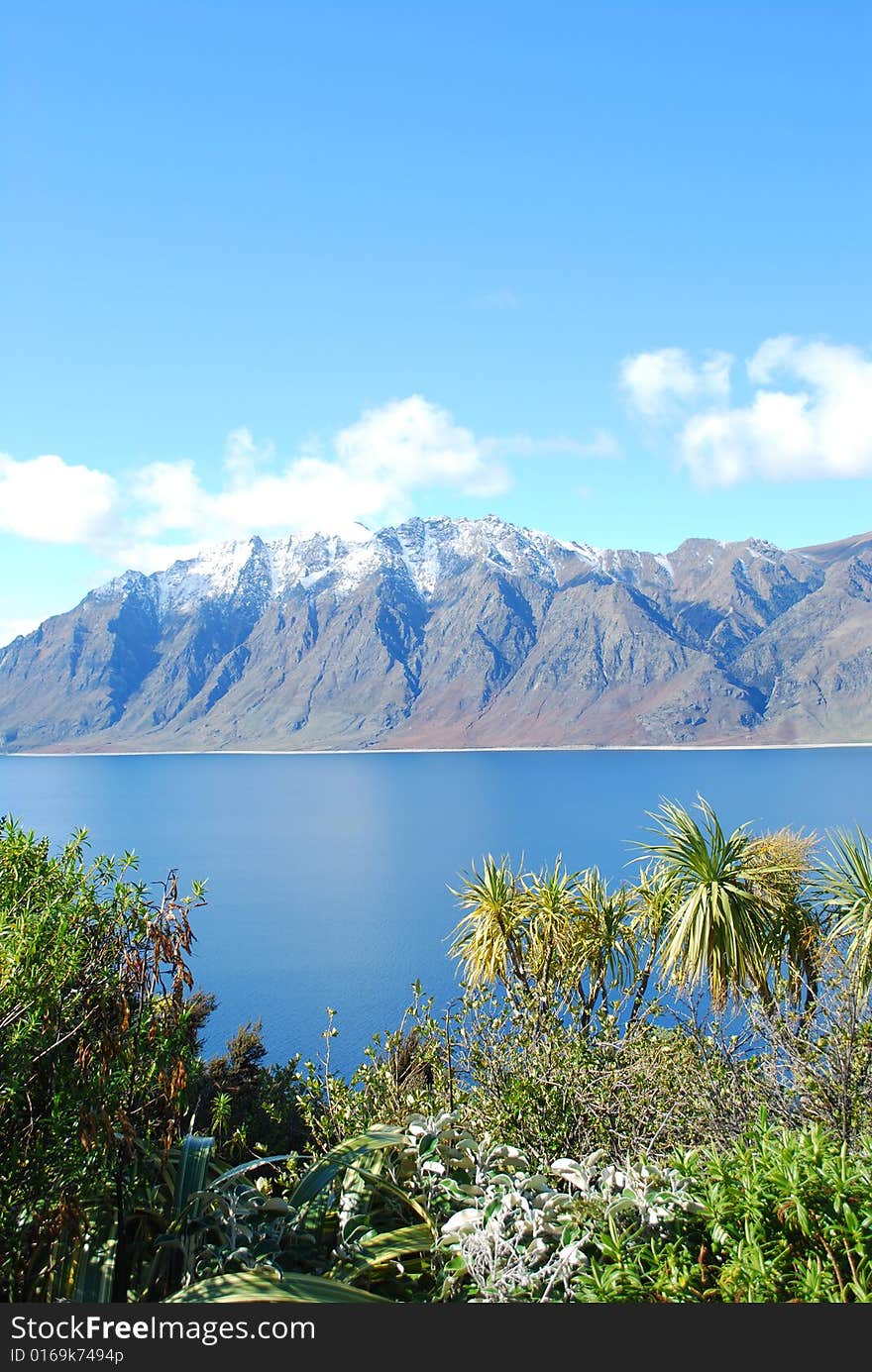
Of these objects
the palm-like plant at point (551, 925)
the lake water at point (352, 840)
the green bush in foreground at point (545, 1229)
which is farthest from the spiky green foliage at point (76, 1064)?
the palm-like plant at point (551, 925)

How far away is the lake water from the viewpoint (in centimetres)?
4841

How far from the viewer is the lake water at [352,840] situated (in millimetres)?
48406

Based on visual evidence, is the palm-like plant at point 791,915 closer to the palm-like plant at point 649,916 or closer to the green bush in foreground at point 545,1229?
the palm-like plant at point 649,916

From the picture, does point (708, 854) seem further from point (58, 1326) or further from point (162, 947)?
point (58, 1326)

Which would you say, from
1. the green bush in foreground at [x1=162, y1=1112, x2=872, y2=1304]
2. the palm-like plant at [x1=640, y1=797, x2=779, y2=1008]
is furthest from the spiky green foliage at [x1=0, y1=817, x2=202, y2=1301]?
the palm-like plant at [x1=640, y1=797, x2=779, y2=1008]

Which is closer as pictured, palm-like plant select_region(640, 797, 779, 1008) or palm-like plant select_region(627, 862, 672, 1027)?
palm-like plant select_region(640, 797, 779, 1008)

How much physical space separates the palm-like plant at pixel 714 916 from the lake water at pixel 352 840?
6902 millimetres

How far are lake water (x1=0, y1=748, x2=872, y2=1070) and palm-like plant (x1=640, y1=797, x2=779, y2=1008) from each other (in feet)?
22.6

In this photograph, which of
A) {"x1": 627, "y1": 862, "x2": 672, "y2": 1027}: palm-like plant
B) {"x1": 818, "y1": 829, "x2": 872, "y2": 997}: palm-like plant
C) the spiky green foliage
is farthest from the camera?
{"x1": 627, "y1": 862, "x2": 672, "y2": 1027}: palm-like plant

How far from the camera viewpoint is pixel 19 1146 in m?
3.65

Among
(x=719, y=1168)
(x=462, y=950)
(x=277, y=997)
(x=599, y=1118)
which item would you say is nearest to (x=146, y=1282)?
(x=719, y=1168)

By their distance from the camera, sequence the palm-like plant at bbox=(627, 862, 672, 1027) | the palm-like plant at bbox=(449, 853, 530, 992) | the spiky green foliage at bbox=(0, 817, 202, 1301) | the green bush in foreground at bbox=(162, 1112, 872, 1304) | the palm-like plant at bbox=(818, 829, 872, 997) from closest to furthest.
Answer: the green bush in foreground at bbox=(162, 1112, 872, 1304)
the spiky green foliage at bbox=(0, 817, 202, 1301)
the palm-like plant at bbox=(818, 829, 872, 997)
the palm-like plant at bbox=(627, 862, 672, 1027)
the palm-like plant at bbox=(449, 853, 530, 992)

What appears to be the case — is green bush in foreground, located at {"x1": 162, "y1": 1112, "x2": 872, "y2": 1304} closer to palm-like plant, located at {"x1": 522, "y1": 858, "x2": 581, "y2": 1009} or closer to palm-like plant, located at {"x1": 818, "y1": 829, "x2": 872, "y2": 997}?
palm-like plant, located at {"x1": 818, "y1": 829, "x2": 872, "y2": 997}

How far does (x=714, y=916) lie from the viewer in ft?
35.3
